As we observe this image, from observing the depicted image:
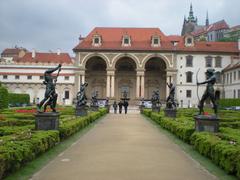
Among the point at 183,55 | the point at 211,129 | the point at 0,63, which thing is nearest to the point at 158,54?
the point at 183,55

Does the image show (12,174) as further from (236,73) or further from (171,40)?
(171,40)

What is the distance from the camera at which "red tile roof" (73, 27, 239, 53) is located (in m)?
59.7

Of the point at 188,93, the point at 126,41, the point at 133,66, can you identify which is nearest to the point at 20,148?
the point at 126,41

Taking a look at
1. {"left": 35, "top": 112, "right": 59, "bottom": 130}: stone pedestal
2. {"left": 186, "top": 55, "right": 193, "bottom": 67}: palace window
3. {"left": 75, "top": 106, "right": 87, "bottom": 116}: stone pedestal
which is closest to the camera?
{"left": 35, "top": 112, "right": 59, "bottom": 130}: stone pedestal

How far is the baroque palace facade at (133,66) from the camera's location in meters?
59.6

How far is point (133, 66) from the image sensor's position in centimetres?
6500

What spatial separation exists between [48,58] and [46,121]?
5791 centimetres

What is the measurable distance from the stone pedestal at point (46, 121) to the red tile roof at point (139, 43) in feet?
150

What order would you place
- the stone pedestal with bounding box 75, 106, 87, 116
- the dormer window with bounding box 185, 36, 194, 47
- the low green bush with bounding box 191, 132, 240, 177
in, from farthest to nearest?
the dormer window with bounding box 185, 36, 194, 47 < the stone pedestal with bounding box 75, 106, 87, 116 < the low green bush with bounding box 191, 132, 240, 177

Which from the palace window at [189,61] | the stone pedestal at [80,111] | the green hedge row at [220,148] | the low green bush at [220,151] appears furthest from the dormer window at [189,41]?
the low green bush at [220,151]

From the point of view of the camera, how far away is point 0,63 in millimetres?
65812

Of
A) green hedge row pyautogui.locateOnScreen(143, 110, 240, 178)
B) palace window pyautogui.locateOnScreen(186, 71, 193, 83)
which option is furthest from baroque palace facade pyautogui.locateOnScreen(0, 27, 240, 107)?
green hedge row pyautogui.locateOnScreen(143, 110, 240, 178)

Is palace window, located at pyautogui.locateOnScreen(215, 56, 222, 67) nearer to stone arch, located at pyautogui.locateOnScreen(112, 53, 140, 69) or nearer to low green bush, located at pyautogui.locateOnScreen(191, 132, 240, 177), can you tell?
stone arch, located at pyautogui.locateOnScreen(112, 53, 140, 69)

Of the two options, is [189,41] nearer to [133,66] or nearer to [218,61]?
[218,61]
